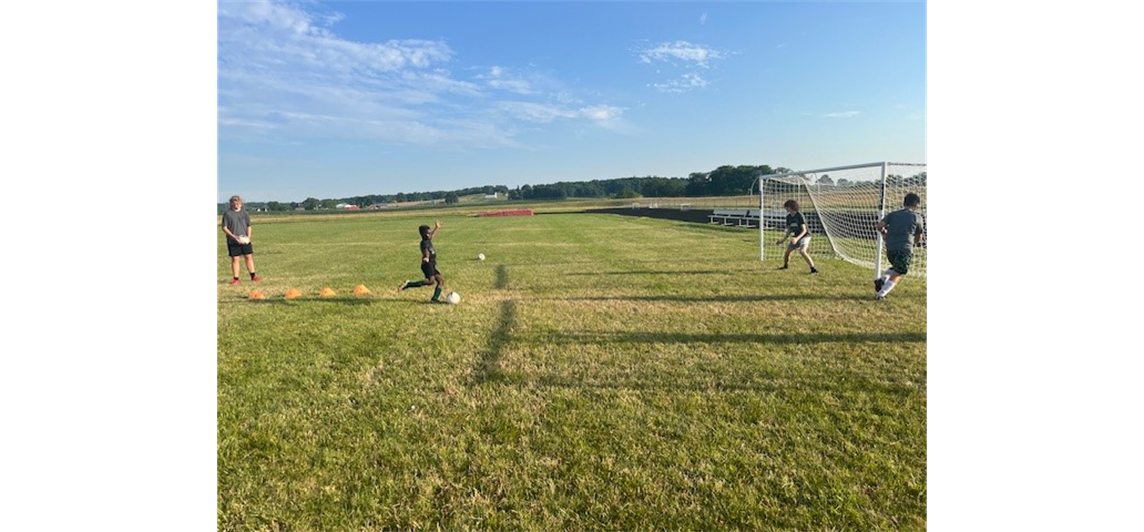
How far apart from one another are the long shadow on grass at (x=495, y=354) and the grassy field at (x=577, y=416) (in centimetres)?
3

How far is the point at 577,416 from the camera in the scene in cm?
407

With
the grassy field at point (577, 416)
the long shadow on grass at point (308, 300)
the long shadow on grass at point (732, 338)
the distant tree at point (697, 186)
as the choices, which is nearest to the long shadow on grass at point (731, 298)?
the grassy field at point (577, 416)

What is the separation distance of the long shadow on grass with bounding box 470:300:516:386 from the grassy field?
35 mm

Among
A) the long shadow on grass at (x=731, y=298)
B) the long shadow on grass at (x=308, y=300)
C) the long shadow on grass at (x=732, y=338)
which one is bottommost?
the long shadow on grass at (x=732, y=338)

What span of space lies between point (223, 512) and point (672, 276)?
9.76 metres

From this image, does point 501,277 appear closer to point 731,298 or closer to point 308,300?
point 308,300

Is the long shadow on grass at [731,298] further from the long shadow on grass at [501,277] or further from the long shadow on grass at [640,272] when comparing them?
the long shadow on grass at [640,272]

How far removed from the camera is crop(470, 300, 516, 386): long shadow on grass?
506 cm

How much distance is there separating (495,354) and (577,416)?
80.0 inches

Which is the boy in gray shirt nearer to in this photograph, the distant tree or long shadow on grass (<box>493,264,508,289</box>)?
long shadow on grass (<box>493,264,508,289</box>)

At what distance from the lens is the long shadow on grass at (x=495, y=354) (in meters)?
5.06

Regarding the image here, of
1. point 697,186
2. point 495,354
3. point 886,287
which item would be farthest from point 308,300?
point 697,186
